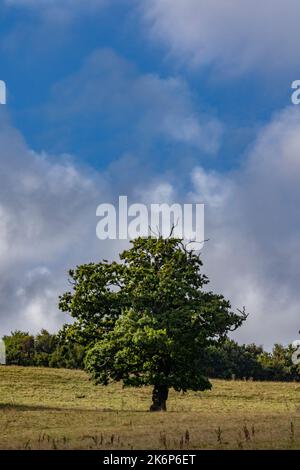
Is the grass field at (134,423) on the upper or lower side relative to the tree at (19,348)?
lower

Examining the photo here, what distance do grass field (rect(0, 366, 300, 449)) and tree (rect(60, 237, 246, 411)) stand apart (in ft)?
9.62

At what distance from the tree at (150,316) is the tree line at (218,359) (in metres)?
59.0

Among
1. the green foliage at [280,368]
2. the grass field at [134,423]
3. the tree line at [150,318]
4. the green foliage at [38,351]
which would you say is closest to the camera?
the grass field at [134,423]

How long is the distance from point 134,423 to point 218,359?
80.8 m

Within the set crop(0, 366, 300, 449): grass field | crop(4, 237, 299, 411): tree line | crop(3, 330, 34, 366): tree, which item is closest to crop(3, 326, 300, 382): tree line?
crop(3, 330, 34, 366): tree

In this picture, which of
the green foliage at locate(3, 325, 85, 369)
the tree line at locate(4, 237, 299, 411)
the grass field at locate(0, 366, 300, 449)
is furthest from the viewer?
the green foliage at locate(3, 325, 85, 369)

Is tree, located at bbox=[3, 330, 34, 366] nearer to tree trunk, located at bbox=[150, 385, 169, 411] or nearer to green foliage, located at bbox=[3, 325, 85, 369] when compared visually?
green foliage, located at bbox=[3, 325, 85, 369]

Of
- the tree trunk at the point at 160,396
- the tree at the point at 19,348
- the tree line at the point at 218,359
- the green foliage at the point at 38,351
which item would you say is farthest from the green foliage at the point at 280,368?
the tree trunk at the point at 160,396

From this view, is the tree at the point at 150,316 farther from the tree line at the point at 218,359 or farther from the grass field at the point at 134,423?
the tree line at the point at 218,359

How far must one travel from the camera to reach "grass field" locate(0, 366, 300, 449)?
25.8m

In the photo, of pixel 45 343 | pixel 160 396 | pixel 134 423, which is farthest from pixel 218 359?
pixel 134 423

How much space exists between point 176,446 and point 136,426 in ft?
30.1

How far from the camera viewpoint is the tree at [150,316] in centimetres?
4562
